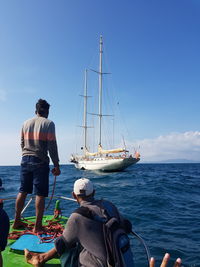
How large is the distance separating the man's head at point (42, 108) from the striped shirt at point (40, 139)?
11cm

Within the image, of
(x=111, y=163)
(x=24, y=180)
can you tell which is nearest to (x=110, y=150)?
(x=111, y=163)

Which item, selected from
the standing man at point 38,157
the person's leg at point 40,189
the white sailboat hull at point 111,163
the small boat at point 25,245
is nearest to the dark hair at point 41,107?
the standing man at point 38,157

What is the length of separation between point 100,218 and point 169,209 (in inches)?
297

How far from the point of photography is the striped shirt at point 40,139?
3420mm

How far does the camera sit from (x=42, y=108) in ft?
11.7

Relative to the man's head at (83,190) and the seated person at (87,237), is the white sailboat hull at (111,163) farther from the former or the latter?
the seated person at (87,237)

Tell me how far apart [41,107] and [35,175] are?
43.9 inches

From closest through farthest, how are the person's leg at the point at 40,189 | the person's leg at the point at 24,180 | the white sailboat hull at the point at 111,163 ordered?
the person's leg at the point at 40,189, the person's leg at the point at 24,180, the white sailboat hull at the point at 111,163

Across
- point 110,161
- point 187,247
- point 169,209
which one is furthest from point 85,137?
point 187,247

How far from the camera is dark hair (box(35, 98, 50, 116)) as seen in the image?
3.58 m

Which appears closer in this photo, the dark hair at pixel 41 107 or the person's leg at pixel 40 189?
the person's leg at pixel 40 189

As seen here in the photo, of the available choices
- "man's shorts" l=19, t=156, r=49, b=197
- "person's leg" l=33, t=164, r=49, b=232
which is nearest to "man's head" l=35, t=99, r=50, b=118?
"man's shorts" l=19, t=156, r=49, b=197

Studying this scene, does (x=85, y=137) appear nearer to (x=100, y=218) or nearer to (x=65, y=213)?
(x=65, y=213)

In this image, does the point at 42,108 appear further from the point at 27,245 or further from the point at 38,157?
the point at 27,245
